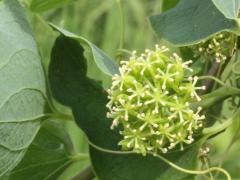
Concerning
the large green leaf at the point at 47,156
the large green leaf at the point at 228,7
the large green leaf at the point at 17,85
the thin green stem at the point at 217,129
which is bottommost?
the large green leaf at the point at 47,156

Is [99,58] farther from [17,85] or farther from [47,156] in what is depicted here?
[47,156]

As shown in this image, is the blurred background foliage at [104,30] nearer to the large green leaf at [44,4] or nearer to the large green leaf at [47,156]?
the large green leaf at [47,156]

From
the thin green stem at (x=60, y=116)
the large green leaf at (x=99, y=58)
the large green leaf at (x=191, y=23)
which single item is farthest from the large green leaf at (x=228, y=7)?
the thin green stem at (x=60, y=116)

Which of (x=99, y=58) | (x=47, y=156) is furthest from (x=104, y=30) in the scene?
(x=99, y=58)

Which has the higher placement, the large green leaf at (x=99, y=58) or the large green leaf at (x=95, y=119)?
the large green leaf at (x=99, y=58)

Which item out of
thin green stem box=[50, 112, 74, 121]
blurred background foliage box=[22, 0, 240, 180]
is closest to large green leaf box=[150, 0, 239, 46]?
thin green stem box=[50, 112, 74, 121]

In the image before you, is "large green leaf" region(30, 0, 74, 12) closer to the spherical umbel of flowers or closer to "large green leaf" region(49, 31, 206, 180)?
"large green leaf" region(49, 31, 206, 180)

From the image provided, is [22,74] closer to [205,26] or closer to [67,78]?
[67,78]
